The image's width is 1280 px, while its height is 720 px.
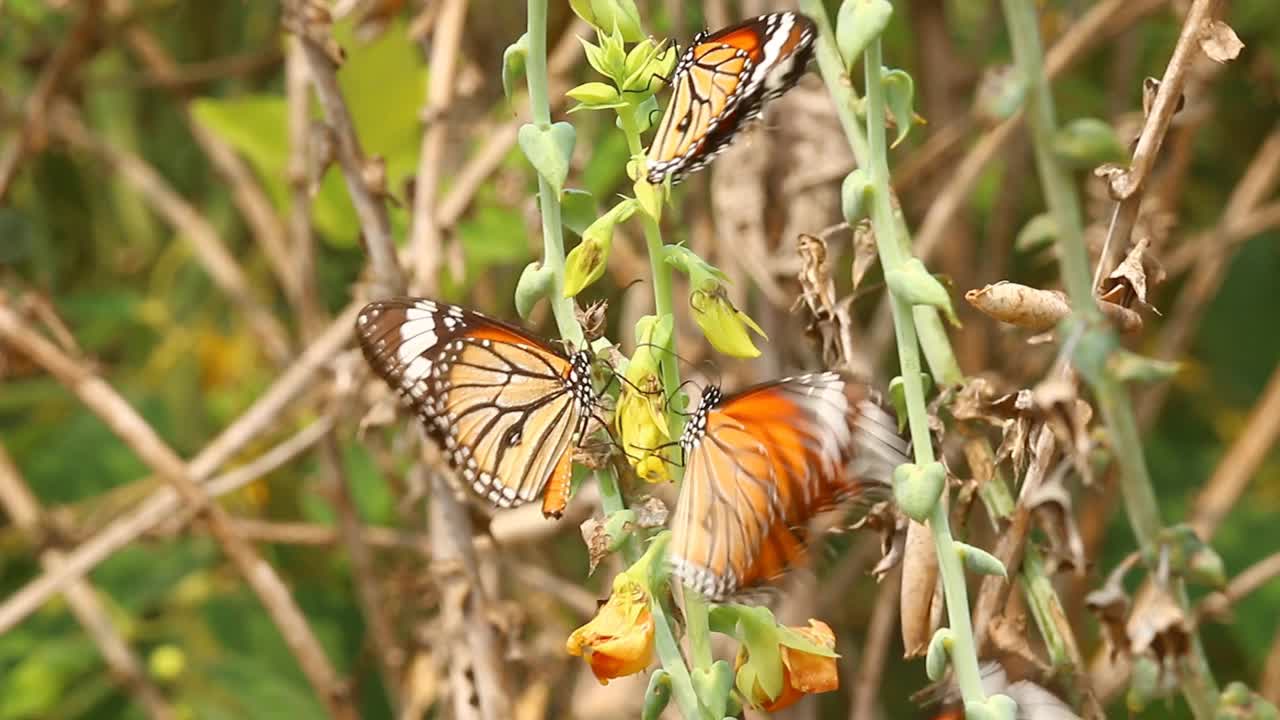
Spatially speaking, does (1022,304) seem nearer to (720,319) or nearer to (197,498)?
(720,319)

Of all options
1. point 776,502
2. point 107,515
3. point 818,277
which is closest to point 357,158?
point 818,277

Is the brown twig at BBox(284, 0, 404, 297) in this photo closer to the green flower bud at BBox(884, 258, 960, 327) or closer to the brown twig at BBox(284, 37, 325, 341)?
the brown twig at BBox(284, 37, 325, 341)

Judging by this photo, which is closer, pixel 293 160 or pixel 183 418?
pixel 293 160

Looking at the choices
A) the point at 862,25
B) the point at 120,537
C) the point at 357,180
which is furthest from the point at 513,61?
the point at 120,537

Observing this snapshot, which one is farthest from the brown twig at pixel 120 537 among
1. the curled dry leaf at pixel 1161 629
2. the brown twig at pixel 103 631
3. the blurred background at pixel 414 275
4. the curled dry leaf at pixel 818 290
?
the curled dry leaf at pixel 1161 629

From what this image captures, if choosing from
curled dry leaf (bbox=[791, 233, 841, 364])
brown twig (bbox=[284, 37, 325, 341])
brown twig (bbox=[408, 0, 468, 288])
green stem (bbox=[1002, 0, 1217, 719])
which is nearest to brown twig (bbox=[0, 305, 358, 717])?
brown twig (bbox=[284, 37, 325, 341])

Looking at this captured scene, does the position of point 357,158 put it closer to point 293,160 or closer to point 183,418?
point 293,160
